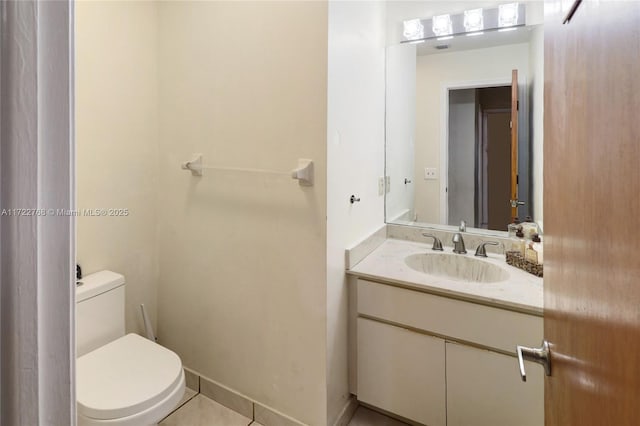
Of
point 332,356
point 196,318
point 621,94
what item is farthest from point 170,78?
point 621,94

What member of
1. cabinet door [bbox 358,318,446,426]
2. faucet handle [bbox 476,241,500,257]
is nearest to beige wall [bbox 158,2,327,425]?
cabinet door [bbox 358,318,446,426]

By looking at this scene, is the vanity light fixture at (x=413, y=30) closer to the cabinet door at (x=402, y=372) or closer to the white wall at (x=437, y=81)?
the white wall at (x=437, y=81)

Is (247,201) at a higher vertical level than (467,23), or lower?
lower

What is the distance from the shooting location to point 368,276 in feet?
5.30

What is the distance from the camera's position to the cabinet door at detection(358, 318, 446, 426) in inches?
59.6

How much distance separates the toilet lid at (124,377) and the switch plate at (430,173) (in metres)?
1.64

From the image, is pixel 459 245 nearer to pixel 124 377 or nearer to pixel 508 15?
pixel 508 15

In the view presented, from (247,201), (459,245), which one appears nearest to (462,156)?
(459,245)

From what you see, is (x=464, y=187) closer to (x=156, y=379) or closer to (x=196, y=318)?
(x=196, y=318)

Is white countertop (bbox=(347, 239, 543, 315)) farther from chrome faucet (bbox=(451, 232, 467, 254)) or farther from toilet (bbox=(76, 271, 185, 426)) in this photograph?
toilet (bbox=(76, 271, 185, 426))

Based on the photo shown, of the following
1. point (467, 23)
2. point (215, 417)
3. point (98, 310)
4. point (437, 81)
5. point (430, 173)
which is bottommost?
point (215, 417)

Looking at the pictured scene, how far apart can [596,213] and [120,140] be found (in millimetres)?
1988

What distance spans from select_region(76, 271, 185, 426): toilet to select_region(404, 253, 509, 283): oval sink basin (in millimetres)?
1232

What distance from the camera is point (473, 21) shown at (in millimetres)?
1878
